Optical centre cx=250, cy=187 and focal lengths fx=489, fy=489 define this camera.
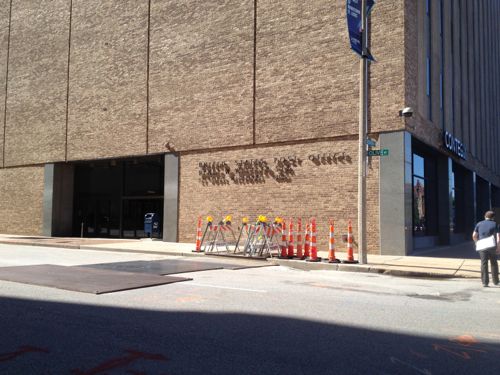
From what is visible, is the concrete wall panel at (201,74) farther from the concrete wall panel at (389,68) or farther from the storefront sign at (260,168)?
the concrete wall panel at (389,68)

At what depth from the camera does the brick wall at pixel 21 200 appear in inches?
1100

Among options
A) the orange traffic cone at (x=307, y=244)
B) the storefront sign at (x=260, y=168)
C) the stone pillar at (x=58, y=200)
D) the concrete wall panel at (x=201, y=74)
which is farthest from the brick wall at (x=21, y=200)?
the orange traffic cone at (x=307, y=244)

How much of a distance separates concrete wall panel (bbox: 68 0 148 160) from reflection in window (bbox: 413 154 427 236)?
40.6ft

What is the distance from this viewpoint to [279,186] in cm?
1916

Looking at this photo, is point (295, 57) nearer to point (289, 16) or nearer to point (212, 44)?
point (289, 16)

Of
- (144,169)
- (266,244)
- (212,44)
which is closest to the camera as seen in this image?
(266,244)

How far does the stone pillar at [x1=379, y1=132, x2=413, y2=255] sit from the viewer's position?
16359mm

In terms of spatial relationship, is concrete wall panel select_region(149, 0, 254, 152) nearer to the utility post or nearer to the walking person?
the utility post

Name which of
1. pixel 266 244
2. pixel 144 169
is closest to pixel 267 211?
pixel 266 244

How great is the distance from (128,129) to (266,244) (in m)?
11.8

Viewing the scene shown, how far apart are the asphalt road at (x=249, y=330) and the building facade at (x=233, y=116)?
8919 mm

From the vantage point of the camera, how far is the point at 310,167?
18.4 meters

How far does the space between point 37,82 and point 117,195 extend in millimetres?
8267

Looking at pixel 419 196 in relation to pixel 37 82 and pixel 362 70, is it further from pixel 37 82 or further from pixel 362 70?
pixel 37 82
